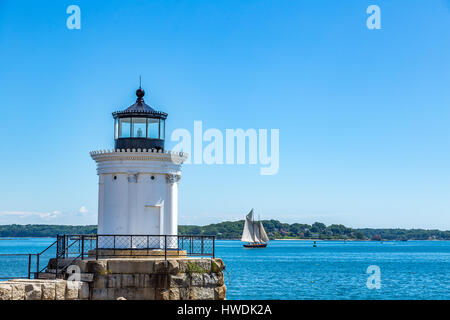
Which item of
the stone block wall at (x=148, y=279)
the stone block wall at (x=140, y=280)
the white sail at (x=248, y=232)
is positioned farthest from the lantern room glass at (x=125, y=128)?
the white sail at (x=248, y=232)

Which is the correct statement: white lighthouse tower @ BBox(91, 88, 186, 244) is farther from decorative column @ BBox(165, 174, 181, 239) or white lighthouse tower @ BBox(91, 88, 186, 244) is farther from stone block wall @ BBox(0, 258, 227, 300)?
stone block wall @ BBox(0, 258, 227, 300)

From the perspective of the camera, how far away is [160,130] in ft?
60.6

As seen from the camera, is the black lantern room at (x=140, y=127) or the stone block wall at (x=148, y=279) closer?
the stone block wall at (x=148, y=279)

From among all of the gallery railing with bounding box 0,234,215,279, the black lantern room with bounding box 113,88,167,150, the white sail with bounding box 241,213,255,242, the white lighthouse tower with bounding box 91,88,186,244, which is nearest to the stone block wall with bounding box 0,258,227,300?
the gallery railing with bounding box 0,234,215,279

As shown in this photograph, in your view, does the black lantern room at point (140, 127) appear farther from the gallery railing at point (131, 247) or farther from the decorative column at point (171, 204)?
the gallery railing at point (131, 247)

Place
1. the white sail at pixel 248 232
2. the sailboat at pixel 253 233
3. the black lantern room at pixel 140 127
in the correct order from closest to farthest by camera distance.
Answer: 1. the black lantern room at pixel 140 127
2. the sailboat at pixel 253 233
3. the white sail at pixel 248 232

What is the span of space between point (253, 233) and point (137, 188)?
403 ft

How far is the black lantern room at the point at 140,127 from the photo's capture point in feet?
59.2

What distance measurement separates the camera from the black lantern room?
59.2 ft

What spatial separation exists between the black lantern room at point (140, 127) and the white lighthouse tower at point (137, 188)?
0.04 meters

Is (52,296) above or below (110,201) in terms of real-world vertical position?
below
